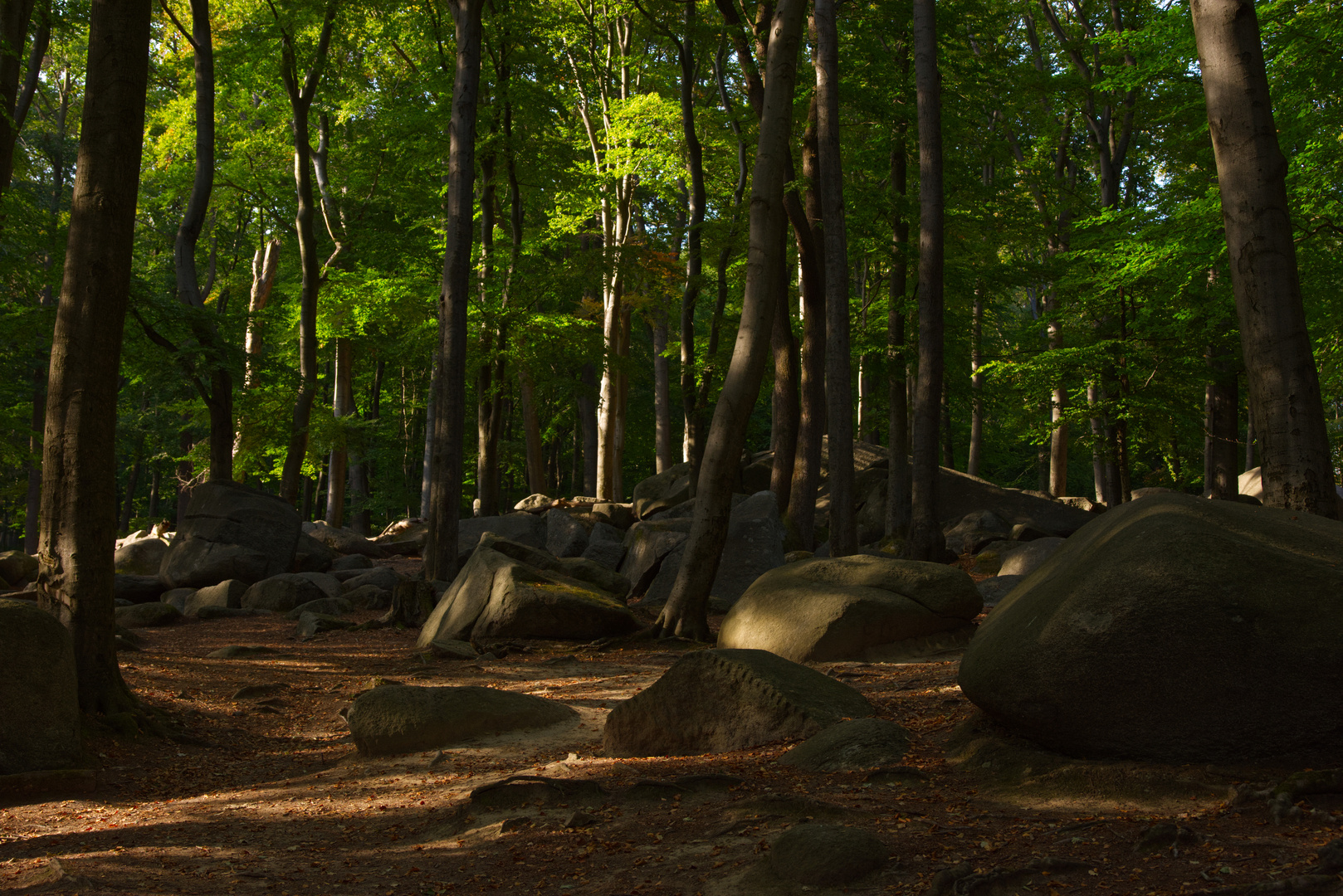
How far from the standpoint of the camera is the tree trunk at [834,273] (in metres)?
12.9

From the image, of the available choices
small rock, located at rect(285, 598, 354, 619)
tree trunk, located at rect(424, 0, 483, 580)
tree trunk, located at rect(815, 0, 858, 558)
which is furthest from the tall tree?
tree trunk, located at rect(815, 0, 858, 558)

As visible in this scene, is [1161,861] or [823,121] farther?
[823,121]

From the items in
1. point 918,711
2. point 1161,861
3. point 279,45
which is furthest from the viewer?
point 279,45

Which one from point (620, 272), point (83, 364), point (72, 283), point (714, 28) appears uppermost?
point (714, 28)

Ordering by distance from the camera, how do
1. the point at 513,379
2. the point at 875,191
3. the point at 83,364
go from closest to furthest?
the point at 83,364 < the point at 875,191 < the point at 513,379

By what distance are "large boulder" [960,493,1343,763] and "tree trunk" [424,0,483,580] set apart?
954 cm

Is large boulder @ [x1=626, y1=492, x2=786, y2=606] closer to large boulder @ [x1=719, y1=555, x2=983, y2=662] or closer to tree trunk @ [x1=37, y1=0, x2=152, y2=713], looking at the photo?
large boulder @ [x1=719, y1=555, x2=983, y2=662]

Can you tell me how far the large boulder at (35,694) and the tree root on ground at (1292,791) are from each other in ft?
18.6

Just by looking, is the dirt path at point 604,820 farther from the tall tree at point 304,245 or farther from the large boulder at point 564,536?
the tall tree at point 304,245

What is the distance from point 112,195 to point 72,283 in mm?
636

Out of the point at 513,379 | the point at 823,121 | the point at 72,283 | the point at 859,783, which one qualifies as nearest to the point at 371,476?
the point at 513,379

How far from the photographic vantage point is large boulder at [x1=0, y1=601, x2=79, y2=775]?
4.91 m

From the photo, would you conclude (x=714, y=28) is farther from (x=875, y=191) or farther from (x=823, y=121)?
(x=875, y=191)

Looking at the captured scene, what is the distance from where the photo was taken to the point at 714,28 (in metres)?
13.6
